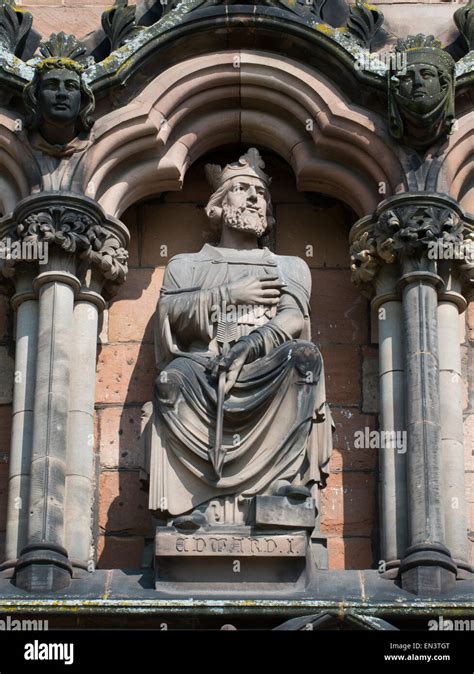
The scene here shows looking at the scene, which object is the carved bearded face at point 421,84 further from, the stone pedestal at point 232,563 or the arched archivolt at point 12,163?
the stone pedestal at point 232,563

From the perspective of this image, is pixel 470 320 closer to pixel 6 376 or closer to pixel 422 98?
pixel 422 98

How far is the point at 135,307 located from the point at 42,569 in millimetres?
2164

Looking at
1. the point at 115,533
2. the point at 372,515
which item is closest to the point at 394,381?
the point at 372,515

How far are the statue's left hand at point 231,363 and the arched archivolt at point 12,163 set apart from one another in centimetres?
170

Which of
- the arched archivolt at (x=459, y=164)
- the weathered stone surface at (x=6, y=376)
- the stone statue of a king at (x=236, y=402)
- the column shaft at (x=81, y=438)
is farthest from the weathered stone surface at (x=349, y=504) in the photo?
the weathered stone surface at (x=6, y=376)

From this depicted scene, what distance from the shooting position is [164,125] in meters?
17.1

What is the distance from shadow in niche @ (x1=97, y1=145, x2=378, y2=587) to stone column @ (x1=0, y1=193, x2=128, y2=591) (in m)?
0.35

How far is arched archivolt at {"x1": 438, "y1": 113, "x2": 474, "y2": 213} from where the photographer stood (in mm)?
16844

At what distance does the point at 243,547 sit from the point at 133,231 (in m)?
2.61

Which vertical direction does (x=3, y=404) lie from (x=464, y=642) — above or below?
above

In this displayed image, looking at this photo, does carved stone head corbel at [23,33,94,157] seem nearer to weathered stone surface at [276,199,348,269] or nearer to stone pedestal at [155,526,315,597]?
weathered stone surface at [276,199,348,269]

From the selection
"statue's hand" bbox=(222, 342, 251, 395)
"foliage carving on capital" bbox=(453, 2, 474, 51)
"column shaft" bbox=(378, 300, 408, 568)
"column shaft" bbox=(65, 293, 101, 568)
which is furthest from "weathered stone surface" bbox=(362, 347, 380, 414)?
"foliage carving on capital" bbox=(453, 2, 474, 51)

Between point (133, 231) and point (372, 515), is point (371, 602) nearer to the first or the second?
point (372, 515)

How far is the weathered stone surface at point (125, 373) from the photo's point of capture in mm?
16734
